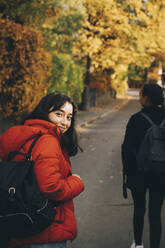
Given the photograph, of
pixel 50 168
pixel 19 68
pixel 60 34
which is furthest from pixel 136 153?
pixel 60 34

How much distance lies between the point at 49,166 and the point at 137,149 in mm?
1504

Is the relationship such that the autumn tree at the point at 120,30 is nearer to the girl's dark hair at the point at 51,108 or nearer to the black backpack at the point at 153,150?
the black backpack at the point at 153,150

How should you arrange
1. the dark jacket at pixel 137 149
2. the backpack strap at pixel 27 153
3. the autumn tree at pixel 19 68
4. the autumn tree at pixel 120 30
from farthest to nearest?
the autumn tree at pixel 120 30 → the autumn tree at pixel 19 68 → the dark jacket at pixel 137 149 → the backpack strap at pixel 27 153

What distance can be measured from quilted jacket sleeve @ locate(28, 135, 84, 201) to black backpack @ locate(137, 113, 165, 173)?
119 cm

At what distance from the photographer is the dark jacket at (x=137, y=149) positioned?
9.23ft

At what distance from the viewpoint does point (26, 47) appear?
28.4 ft

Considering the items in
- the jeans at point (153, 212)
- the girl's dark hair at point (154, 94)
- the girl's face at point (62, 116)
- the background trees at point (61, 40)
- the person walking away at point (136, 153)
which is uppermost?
the background trees at point (61, 40)

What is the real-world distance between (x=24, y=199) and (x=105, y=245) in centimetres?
226

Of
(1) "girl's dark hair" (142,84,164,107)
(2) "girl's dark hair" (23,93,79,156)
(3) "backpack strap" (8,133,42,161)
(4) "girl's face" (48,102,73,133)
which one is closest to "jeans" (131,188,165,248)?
(1) "girl's dark hair" (142,84,164,107)

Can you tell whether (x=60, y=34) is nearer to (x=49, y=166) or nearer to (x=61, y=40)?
(x=61, y=40)

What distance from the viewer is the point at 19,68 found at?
8.67 m

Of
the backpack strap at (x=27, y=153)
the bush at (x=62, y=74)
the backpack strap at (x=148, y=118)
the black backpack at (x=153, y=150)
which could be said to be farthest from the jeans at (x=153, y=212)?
the bush at (x=62, y=74)

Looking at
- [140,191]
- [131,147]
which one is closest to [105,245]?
[140,191]

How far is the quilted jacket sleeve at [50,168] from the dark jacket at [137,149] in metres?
1.31
